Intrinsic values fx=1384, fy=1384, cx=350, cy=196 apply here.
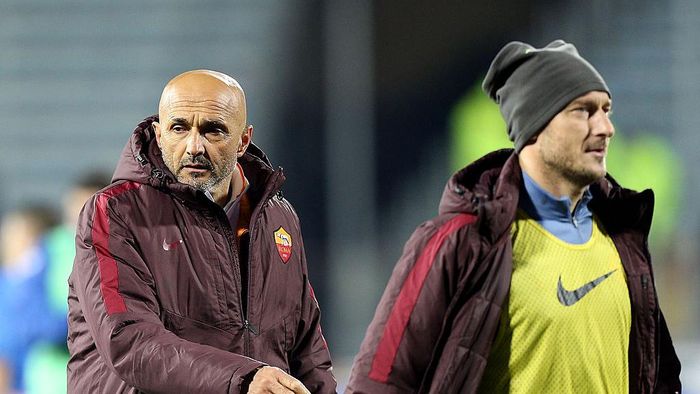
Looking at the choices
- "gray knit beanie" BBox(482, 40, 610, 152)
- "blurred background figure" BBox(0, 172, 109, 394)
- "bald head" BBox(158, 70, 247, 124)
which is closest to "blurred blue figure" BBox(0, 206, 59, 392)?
"blurred background figure" BBox(0, 172, 109, 394)

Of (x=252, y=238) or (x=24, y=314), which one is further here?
(x=24, y=314)

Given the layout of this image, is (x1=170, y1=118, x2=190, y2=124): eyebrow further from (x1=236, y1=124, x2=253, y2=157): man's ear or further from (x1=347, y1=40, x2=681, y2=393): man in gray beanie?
(x1=347, y1=40, x2=681, y2=393): man in gray beanie

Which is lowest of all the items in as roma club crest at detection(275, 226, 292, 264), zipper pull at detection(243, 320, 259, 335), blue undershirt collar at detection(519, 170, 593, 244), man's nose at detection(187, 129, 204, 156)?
zipper pull at detection(243, 320, 259, 335)

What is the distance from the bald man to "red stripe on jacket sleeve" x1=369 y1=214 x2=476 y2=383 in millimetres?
242

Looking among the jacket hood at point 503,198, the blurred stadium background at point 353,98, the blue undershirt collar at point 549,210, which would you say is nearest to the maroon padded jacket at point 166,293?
the jacket hood at point 503,198

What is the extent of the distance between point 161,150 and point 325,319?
887cm

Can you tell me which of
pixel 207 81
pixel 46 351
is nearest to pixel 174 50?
pixel 46 351

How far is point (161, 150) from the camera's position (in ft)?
10.2

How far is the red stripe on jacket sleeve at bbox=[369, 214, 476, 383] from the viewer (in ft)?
10.1

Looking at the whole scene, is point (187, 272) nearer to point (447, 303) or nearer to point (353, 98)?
point (447, 303)

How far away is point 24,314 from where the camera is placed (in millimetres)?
5910

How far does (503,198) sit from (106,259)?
0.91 meters

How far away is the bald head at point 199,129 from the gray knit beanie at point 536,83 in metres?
0.67

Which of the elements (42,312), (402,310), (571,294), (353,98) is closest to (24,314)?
(42,312)
